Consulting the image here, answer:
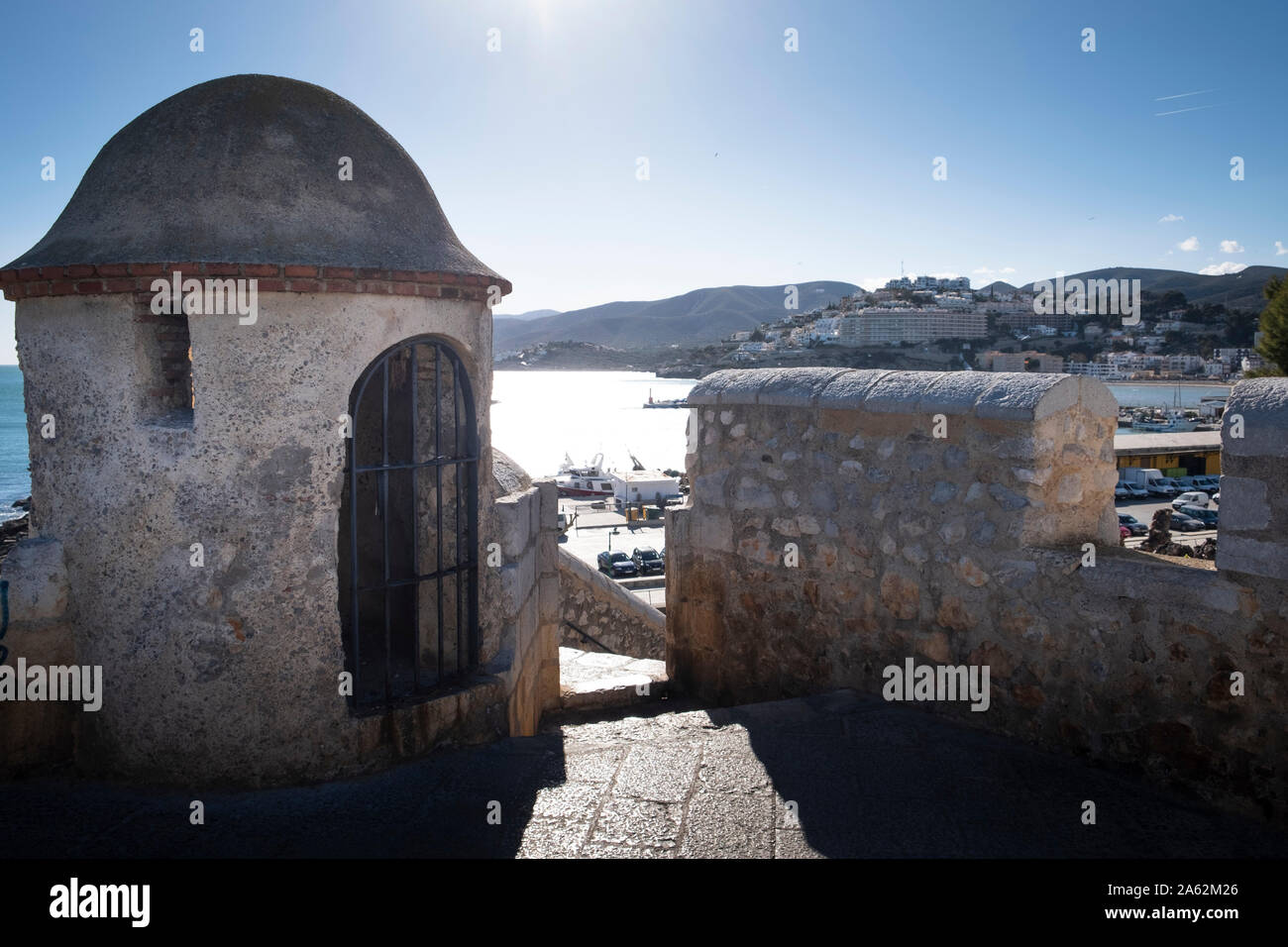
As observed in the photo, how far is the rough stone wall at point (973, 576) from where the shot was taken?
344 cm

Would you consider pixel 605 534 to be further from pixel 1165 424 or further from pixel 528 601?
pixel 1165 424

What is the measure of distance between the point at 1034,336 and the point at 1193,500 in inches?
2165

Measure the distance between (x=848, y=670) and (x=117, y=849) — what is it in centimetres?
368

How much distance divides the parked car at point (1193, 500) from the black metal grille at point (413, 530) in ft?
102

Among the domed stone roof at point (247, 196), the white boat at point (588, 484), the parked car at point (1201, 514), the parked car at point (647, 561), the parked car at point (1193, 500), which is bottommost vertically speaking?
the parked car at point (647, 561)

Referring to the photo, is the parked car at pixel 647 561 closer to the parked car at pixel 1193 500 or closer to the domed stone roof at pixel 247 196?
the parked car at pixel 1193 500

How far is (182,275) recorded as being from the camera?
379cm

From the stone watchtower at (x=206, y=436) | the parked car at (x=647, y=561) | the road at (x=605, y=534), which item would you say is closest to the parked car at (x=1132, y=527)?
the parked car at (x=647, y=561)

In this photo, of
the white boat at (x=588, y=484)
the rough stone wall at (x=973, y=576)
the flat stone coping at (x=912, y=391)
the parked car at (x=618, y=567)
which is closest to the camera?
the rough stone wall at (x=973, y=576)

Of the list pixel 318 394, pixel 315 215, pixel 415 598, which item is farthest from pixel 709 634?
pixel 315 215

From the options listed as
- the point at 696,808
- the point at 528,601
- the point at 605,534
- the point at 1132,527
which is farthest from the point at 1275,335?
the point at 696,808

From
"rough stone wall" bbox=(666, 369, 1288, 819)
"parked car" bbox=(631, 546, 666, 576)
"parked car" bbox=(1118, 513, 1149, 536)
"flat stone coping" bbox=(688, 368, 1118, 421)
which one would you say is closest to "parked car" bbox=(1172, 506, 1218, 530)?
"parked car" bbox=(1118, 513, 1149, 536)

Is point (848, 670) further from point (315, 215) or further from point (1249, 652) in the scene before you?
point (315, 215)
